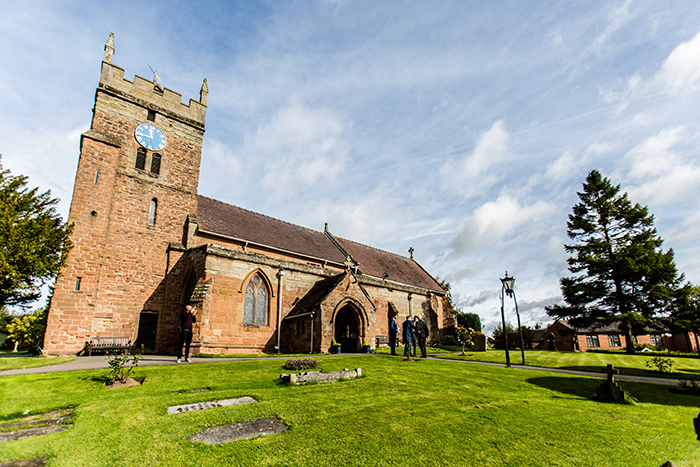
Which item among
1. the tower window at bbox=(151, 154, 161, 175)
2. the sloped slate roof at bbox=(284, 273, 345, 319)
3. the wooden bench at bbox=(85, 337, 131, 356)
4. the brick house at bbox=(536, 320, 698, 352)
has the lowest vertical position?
the brick house at bbox=(536, 320, 698, 352)

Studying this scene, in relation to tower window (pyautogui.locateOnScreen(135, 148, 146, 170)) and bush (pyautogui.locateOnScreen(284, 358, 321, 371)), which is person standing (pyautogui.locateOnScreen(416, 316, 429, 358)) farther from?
tower window (pyautogui.locateOnScreen(135, 148, 146, 170))

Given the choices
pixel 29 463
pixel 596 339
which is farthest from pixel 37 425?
pixel 596 339

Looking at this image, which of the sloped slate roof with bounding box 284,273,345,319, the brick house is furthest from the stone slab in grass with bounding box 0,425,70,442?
the brick house

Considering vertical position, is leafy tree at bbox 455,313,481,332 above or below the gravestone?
above

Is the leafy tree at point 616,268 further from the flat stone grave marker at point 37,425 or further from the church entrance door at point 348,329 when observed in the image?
the flat stone grave marker at point 37,425

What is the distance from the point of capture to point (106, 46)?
2300 centimetres

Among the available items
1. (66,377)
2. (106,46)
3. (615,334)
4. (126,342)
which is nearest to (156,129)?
(106,46)

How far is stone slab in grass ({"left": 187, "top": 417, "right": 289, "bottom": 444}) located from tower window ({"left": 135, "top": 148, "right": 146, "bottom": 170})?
21967 mm

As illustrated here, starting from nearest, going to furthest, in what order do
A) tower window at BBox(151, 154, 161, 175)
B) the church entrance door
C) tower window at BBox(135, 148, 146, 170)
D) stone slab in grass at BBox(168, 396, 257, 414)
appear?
stone slab in grass at BBox(168, 396, 257, 414) → the church entrance door → tower window at BBox(135, 148, 146, 170) → tower window at BBox(151, 154, 161, 175)

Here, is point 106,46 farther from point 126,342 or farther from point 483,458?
point 483,458

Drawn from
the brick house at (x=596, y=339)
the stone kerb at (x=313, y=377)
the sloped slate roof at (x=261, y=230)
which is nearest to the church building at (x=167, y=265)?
the sloped slate roof at (x=261, y=230)

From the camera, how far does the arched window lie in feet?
66.9

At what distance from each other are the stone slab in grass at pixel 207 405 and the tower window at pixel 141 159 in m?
20.5

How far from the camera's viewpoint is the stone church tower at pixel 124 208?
1888 cm
